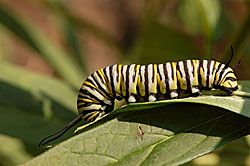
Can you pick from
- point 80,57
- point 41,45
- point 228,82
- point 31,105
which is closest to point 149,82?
point 228,82

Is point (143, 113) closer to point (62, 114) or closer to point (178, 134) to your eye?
point (178, 134)

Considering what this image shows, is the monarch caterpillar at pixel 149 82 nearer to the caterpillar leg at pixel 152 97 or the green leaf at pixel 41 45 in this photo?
the caterpillar leg at pixel 152 97

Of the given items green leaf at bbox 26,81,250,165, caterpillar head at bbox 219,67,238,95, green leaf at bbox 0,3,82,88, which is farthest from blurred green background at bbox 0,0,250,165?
green leaf at bbox 26,81,250,165

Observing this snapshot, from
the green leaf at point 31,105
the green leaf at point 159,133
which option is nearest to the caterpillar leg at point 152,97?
the green leaf at point 159,133

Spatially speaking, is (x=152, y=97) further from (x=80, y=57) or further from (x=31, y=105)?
(x=80, y=57)

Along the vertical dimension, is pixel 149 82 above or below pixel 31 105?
below

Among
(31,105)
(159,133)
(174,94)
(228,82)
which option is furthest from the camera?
(31,105)
